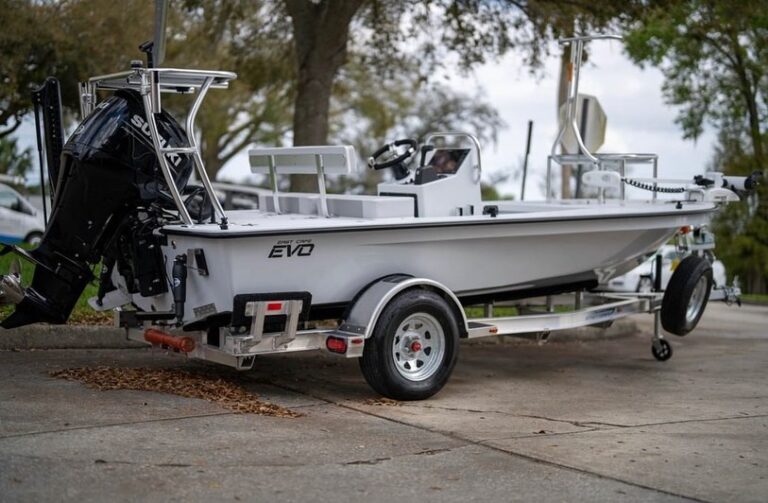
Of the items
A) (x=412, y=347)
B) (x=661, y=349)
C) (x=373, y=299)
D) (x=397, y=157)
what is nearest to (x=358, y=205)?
(x=373, y=299)

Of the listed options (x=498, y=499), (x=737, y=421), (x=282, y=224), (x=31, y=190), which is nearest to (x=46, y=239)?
(x=282, y=224)

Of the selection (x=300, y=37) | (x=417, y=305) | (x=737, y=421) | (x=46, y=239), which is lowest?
(x=737, y=421)

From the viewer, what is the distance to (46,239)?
26.6 feet

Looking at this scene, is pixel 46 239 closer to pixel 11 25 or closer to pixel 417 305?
pixel 417 305

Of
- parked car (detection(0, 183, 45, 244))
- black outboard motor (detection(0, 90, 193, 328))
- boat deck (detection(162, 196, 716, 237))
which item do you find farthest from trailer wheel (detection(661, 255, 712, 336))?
parked car (detection(0, 183, 45, 244))

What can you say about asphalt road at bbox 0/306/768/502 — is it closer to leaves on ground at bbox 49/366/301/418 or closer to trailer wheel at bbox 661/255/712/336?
leaves on ground at bbox 49/366/301/418

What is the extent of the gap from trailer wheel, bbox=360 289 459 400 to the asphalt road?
162 millimetres

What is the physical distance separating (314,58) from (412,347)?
6.91 metres

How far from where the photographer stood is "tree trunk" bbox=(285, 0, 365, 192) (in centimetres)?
1430

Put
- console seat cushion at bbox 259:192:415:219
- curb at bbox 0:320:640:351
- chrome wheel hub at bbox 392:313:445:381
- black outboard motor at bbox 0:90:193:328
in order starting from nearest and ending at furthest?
black outboard motor at bbox 0:90:193:328
chrome wheel hub at bbox 392:313:445:381
console seat cushion at bbox 259:192:415:219
curb at bbox 0:320:640:351

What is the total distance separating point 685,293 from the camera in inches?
410

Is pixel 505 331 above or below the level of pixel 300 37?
below

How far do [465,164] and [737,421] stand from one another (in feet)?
9.70

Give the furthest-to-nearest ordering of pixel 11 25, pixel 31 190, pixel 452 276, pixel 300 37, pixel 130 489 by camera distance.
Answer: pixel 31 190 < pixel 11 25 < pixel 300 37 < pixel 452 276 < pixel 130 489
